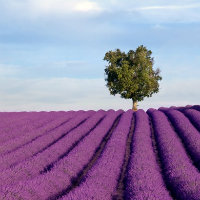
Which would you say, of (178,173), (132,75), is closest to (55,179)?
(178,173)

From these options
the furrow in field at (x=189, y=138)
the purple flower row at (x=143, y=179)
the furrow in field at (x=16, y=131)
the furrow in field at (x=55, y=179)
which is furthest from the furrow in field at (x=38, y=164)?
the furrow in field at (x=189, y=138)

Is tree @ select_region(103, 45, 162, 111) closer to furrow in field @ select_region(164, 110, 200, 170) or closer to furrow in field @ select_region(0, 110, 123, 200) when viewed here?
furrow in field @ select_region(164, 110, 200, 170)

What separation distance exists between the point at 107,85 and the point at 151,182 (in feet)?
112

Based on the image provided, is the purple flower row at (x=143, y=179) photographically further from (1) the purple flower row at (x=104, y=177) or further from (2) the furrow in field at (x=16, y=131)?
(2) the furrow in field at (x=16, y=131)

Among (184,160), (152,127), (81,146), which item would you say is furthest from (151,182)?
(152,127)

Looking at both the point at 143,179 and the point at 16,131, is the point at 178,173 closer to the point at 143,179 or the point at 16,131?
the point at 143,179

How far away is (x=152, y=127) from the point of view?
942 inches

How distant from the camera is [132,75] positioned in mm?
42406

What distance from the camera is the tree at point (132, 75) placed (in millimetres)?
41781

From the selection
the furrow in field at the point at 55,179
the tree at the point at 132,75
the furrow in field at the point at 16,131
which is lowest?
the furrow in field at the point at 55,179

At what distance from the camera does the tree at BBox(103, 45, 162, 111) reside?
4178 cm

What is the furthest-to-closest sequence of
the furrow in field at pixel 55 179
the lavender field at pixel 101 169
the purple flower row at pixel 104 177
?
the lavender field at pixel 101 169 → the furrow in field at pixel 55 179 → the purple flower row at pixel 104 177

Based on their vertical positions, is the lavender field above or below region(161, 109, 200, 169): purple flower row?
below

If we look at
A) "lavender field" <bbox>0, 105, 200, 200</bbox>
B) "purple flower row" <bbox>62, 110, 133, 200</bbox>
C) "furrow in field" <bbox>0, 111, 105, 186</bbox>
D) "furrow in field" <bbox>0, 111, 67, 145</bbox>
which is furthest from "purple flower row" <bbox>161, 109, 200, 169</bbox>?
"furrow in field" <bbox>0, 111, 67, 145</bbox>
